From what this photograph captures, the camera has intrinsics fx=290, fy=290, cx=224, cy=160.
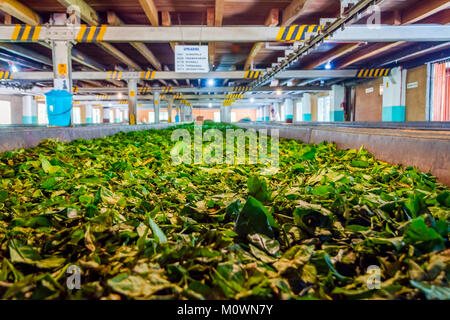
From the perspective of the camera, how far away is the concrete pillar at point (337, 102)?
16.7 meters

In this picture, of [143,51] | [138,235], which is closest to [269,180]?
[138,235]

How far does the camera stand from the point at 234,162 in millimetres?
2768

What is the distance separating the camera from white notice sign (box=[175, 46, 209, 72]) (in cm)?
661

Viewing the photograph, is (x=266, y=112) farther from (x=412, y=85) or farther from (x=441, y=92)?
(x=441, y=92)

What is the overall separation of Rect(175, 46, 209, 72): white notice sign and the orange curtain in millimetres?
8793

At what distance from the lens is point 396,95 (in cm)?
1237

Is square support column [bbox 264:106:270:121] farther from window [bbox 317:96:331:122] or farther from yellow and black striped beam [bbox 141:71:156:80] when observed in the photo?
yellow and black striped beam [bbox 141:71:156:80]

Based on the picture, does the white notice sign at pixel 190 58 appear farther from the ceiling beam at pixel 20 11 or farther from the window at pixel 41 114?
the window at pixel 41 114

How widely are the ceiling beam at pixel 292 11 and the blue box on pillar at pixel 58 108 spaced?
4.43 meters

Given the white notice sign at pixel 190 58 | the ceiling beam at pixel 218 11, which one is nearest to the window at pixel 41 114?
the white notice sign at pixel 190 58

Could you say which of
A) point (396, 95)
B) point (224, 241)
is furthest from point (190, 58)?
point (396, 95)

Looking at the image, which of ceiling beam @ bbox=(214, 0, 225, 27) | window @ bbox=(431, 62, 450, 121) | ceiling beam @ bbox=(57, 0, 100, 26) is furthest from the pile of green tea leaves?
window @ bbox=(431, 62, 450, 121)

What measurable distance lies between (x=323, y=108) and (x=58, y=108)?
61.9 feet

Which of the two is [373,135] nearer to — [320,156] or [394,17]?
[320,156]
